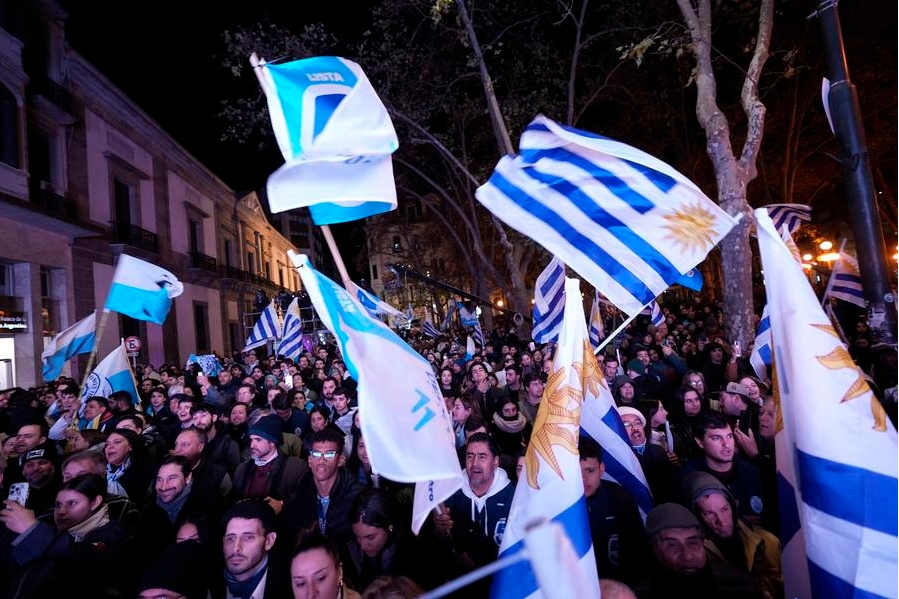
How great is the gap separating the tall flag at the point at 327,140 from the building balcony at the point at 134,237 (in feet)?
62.1

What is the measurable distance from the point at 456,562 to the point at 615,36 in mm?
13702

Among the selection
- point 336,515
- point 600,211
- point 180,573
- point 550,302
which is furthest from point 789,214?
point 180,573

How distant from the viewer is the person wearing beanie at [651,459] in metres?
4.31

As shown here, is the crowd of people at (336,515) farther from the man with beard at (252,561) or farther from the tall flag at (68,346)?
the tall flag at (68,346)

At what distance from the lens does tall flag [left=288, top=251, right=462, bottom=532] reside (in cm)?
219

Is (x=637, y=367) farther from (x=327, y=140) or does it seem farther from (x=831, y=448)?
(x=327, y=140)

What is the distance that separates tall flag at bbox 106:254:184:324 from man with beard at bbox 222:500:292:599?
4.06 metres

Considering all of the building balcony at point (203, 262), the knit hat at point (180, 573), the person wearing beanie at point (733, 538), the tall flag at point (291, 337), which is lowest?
the person wearing beanie at point (733, 538)

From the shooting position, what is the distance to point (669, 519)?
2750mm

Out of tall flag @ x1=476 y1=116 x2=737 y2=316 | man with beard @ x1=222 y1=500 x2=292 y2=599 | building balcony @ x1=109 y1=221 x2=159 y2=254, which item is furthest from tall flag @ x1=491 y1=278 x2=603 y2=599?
building balcony @ x1=109 y1=221 x2=159 y2=254

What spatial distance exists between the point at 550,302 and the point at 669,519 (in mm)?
5497

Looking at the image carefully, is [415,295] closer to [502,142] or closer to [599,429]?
[502,142]

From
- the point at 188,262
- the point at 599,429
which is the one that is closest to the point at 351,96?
the point at 599,429

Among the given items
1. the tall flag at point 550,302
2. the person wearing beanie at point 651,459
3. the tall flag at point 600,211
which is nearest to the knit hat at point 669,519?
the tall flag at point 600,211
